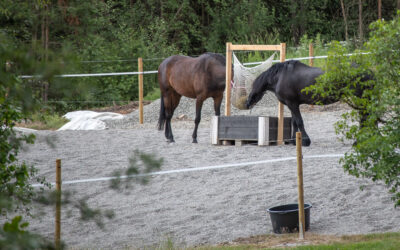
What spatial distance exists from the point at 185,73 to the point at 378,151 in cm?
664

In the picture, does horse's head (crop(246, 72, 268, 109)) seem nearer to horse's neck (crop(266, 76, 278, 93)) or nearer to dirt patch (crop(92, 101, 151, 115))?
horse's neck (crop(266, 76, 278, 93))

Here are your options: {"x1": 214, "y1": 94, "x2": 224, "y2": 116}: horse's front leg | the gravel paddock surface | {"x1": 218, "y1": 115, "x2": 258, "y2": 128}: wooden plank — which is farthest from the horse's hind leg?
{"x1": 218, "y1": 115, "x2": 258, "y2": 128}: wooden plank

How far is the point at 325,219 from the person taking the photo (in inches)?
239

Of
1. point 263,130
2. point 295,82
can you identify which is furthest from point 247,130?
point 295,82

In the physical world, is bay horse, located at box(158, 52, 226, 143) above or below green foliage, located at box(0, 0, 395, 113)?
below

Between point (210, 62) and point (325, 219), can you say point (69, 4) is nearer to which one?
point (210, 62)

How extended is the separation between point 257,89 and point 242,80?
58 cm

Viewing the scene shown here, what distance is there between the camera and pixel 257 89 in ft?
31.7

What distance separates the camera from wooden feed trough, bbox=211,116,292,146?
9500 millimetres

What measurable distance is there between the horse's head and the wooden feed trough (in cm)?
33

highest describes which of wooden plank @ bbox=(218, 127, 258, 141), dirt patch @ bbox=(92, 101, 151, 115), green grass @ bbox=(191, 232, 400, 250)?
dirt patch @ bbox=(92, 101, 151, 115)

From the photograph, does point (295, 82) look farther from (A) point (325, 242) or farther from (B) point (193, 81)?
(A) point (325, 242)

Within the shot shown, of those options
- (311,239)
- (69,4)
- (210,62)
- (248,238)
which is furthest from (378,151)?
(69,4)

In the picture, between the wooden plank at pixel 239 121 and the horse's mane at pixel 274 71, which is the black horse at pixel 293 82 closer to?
the horse's mane at pixel 274 71
